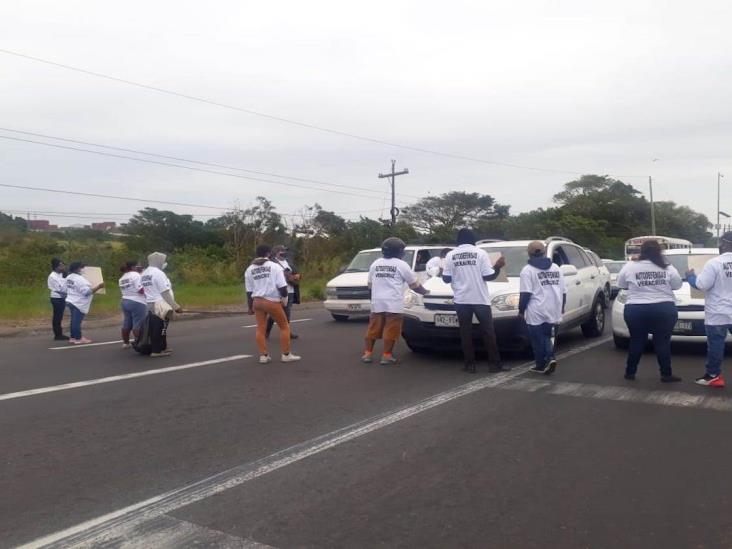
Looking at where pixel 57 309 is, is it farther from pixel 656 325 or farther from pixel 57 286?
pixel 656 325

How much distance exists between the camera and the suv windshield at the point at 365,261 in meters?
16.5

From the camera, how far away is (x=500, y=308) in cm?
926

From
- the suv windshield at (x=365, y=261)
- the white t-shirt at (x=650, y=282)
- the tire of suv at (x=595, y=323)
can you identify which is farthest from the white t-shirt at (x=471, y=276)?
the suv windshield at (x=365, y=261)

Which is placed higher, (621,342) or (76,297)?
(76,297)

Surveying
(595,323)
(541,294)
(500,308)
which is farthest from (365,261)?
(541,294)

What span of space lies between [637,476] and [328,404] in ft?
10.3

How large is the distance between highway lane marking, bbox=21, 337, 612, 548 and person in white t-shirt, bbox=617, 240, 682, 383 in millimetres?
2345

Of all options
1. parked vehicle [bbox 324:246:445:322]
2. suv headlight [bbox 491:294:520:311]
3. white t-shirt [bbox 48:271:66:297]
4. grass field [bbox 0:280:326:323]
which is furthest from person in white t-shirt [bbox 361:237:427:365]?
grass field [bbox 0:280:326:323]

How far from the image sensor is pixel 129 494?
4.59 m

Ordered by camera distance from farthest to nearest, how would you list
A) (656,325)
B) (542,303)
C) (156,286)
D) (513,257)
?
(513,257), (156,286), (542,303), (656,325)

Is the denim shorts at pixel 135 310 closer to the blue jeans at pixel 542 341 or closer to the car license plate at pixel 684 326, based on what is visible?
the blue jeans at pixel 542 341

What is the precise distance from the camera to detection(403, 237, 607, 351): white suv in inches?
363

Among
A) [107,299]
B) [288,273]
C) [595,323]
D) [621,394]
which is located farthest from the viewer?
[107,299]

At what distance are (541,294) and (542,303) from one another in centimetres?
11
